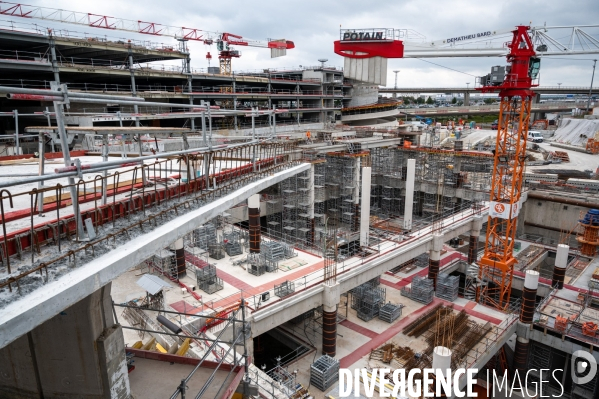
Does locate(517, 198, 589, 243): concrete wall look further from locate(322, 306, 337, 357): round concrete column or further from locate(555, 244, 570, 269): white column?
locate(322, 306, 337, 357): round concrete column

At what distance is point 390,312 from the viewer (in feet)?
61.3

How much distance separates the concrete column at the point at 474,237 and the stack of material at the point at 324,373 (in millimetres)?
14218

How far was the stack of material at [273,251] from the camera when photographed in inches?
752

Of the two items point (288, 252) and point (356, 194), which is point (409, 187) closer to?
point (356, 194)

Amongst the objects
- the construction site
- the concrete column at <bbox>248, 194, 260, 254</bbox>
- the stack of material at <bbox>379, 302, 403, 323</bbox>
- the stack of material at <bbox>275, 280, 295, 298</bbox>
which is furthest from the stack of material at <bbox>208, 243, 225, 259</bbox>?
the stack of material at <bbox>379, 302, 403, 323</bbox>

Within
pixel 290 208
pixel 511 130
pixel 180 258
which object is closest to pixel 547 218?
pixel 511 130

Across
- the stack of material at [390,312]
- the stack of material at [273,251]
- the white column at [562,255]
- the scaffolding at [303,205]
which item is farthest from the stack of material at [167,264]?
the white column at [562,255]

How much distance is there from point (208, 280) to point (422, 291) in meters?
11.2

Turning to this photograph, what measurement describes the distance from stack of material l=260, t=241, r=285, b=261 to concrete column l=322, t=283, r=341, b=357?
165 inches

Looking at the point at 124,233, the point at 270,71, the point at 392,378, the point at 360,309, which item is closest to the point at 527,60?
the point at 360,309

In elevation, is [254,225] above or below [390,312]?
above

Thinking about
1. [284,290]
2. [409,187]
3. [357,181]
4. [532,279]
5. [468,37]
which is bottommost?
[532,279]

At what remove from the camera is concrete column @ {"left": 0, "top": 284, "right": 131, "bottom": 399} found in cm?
519

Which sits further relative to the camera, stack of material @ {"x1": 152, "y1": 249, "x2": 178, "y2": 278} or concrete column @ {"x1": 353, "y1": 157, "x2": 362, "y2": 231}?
concrete column @ {"x1": 353, "y1": 157, "x2": 362, "y2": 231}
